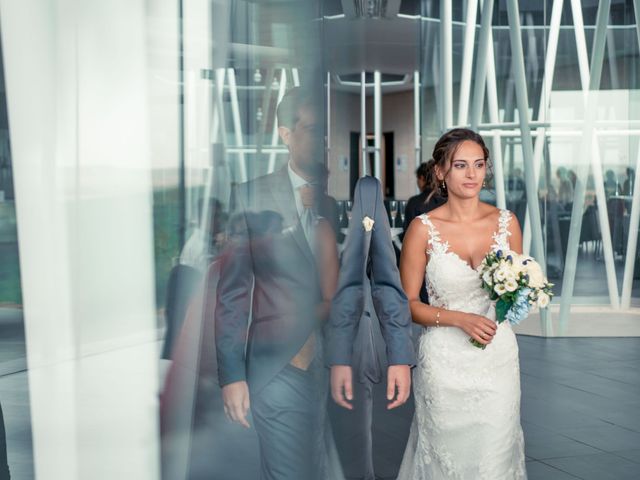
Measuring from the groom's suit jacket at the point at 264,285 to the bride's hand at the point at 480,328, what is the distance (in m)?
1.34

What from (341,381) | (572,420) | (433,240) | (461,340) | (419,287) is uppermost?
(433,240)

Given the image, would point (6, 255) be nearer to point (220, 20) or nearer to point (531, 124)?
point (220, 20)

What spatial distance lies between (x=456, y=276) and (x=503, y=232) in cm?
28

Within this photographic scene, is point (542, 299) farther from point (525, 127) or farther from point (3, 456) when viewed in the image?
point (525, 127)

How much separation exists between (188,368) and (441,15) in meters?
13.1

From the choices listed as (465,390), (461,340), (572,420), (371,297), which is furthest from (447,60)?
(371,297)

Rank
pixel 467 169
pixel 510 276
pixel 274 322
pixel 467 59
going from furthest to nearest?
pixel 467 59 < pixel 467 169 < pixel 510 276 < pixel 274 322

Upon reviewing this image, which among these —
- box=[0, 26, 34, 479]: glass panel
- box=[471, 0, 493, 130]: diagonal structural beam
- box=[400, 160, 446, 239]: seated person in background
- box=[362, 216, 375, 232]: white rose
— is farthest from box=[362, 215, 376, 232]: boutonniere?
box=[471, 0, 493, 130]: diagonal structural beam

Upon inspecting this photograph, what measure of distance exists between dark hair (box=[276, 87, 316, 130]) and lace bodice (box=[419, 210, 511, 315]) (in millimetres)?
1610

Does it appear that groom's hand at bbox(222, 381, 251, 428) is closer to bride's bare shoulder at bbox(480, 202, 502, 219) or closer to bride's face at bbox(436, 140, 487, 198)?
bride's face at bbox(436, 140, 487, 198)

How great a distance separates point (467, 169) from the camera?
13.0 ft

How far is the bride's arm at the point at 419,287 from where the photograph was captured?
3918 millimetres

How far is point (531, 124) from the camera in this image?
12.0 metres

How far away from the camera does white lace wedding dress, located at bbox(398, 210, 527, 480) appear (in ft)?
13.0
